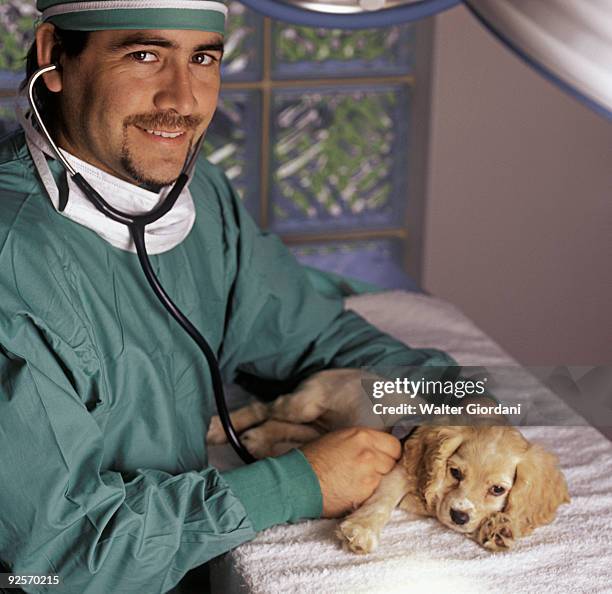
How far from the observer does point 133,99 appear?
4.24 ft

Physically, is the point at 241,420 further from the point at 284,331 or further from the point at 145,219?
the point at 145,219

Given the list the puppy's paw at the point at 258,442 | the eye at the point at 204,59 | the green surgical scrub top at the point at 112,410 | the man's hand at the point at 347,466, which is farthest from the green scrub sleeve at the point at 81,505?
the eye at the point at 204,59

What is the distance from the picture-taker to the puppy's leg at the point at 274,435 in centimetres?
151

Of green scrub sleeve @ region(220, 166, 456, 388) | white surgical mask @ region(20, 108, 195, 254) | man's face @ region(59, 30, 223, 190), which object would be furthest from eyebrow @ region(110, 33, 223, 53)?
green scrub sleeve @ region(220, 166, 456, 388)

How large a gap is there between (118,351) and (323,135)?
1.36 m

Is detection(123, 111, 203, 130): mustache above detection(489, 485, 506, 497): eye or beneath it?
above

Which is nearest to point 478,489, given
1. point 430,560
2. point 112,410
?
point 430,560

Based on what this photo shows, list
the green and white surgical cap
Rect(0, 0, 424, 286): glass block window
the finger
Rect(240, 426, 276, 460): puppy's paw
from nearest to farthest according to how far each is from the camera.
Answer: the green and white surgical cap < the finger < Rect(240, 426, 276, 460): puppy's paw < Rect(0, 0, 424, 286): glass block window

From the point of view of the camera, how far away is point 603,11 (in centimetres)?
53

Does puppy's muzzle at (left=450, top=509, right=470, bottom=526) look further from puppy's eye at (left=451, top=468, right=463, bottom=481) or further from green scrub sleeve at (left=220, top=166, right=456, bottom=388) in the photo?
green scrub sleeve at (left=220, top=166, right=456, bottom=388)

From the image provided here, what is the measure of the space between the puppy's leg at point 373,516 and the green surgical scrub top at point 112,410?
0.19ft

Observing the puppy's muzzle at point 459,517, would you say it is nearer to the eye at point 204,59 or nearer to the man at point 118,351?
the man at point 118,351

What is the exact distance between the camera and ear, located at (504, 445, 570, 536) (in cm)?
126

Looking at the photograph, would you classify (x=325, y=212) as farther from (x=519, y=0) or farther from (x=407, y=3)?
(x=519, y=0)
